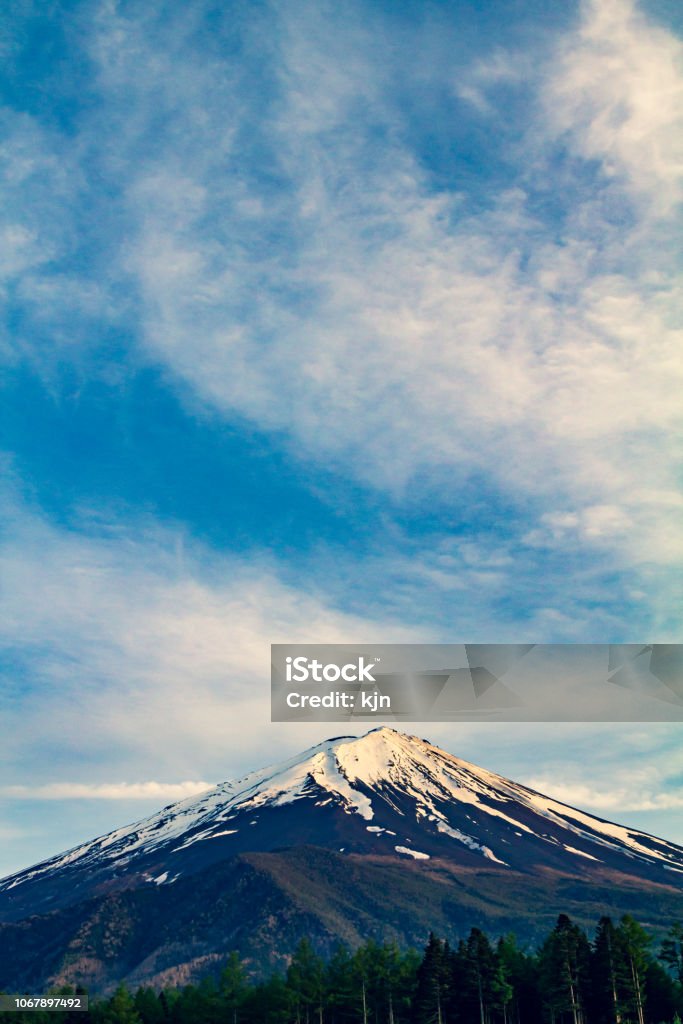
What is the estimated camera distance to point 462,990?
83.3 metres

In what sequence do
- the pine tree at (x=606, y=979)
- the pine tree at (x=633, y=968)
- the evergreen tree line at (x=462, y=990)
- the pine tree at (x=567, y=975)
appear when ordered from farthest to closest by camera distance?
1. the evergreen tree line at (x=462, y=990)
2. the pine tree at (x=567, y=975)
3. the pine tree at (x=633, y=968)
4. the pine tree at (x=606, y=979)

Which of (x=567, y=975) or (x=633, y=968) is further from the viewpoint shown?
(x=567, y=975)

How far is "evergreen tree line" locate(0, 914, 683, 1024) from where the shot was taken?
77.2 metres

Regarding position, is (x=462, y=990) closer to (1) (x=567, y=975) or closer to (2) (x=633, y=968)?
(1) (x=567, y=975)

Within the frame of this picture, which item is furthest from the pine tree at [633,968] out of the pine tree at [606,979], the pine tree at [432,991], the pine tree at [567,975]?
the pine tree at [432,991]

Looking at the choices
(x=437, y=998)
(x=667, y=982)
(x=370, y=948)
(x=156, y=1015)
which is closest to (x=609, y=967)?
(x=667, y=982)

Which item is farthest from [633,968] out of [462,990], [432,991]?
[432,991]

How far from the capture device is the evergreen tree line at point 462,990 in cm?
7723

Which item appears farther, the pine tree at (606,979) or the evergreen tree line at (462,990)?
the evergreen tree line at (462,990)

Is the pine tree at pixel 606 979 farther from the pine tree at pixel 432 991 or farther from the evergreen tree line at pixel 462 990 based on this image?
→ the pine tree at pixel 432 991

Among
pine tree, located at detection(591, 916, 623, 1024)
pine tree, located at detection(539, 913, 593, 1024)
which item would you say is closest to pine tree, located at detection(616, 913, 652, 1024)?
pine tree, located at detection(591, 916, 623, 1024)

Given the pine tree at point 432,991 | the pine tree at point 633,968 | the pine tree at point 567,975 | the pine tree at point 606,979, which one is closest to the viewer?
the pine tree at point 606,979

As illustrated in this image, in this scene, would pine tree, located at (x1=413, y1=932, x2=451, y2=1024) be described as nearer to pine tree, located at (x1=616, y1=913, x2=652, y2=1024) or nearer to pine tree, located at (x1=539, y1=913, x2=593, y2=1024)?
pine tree, located at (x1=539, y1=913, x2=593, y2=1024)

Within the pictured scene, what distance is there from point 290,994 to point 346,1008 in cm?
738
